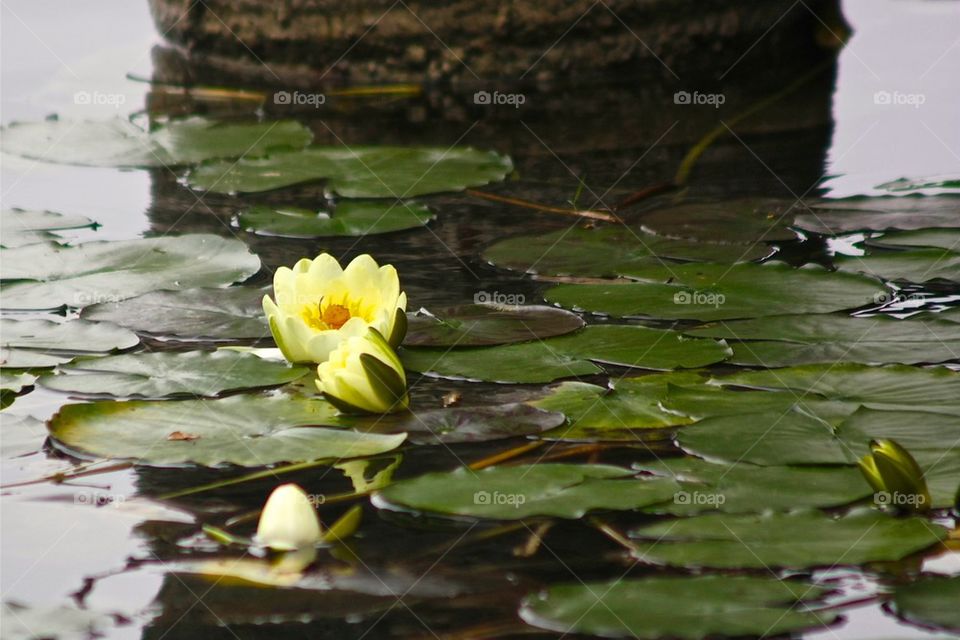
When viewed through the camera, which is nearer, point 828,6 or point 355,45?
point 355,45

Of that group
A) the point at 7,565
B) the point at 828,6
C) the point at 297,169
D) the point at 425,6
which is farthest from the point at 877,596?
the point at 828,6

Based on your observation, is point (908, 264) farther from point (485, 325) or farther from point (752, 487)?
point (752, 487)

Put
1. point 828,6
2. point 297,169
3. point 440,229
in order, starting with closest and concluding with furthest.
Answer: point 440,229, point 297,169, point 828,6

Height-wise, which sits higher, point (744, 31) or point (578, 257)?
point (744, 31)

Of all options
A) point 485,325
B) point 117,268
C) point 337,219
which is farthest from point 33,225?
point 485,325

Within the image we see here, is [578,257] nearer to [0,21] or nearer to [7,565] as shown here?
[7,565]

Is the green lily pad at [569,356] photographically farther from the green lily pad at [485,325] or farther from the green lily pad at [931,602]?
the green lily pad at [931,602]
